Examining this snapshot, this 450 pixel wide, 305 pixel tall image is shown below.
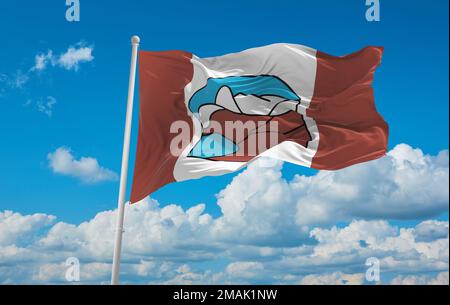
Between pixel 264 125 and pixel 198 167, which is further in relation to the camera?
pixel 264 125

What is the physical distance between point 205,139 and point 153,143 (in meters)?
1.82

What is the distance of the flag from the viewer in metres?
17.8

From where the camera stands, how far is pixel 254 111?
19453 millimetres

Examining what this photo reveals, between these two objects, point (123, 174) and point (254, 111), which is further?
point (254, 111)

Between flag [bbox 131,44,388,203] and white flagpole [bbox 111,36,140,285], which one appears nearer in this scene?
white flagpole [bbox 111,36,140,285]

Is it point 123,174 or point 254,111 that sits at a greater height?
point 254,111

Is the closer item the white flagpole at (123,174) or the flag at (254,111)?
the white flagpole at (123,174)

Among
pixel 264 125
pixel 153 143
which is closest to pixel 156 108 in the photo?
pixel 153 143

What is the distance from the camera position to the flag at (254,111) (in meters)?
17.8

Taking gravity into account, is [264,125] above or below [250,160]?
above
